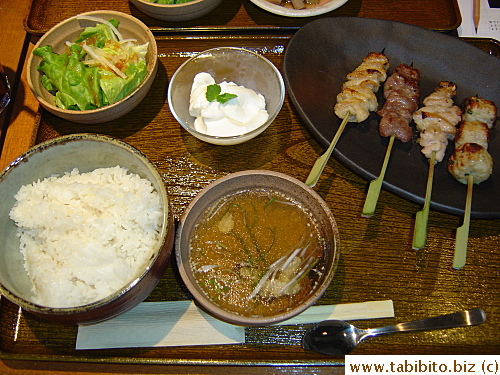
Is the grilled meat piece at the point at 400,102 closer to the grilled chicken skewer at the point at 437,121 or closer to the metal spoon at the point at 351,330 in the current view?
the grilled chicken skewer at the point at 437,121

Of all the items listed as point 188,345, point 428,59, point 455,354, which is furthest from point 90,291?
point 428,59

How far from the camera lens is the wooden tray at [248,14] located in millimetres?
2752

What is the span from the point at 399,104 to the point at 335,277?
1142 millimetres

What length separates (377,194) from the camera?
2115mm

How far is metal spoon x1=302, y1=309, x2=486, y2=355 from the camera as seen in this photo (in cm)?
184

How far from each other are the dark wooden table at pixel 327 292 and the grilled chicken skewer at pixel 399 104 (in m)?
0.36

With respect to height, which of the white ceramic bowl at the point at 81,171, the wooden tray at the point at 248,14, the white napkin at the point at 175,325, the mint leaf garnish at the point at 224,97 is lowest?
the white napkin at the point at 175,325

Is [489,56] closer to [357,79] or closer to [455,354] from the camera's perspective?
[357,79]

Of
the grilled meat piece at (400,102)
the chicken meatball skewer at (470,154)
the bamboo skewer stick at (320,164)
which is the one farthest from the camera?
the grilled meat piece at (400,102)

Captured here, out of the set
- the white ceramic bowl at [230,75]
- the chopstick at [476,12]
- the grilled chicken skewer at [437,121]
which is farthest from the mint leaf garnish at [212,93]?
the chopstick at [476,12]

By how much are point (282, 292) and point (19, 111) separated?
2.12m

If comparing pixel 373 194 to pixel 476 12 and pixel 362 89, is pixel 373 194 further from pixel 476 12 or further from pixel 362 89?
pixel 476 12

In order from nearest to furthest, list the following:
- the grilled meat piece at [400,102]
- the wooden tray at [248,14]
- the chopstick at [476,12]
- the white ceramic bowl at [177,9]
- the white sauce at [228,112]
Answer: the white sauce at [228,112] → the grilled meat piece at [400,102] → the white ceramic bowl at [177,9] → the wooden tray at [248,14] → the chopstick at [476,12]

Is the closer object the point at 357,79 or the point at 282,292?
the point at 282,292
